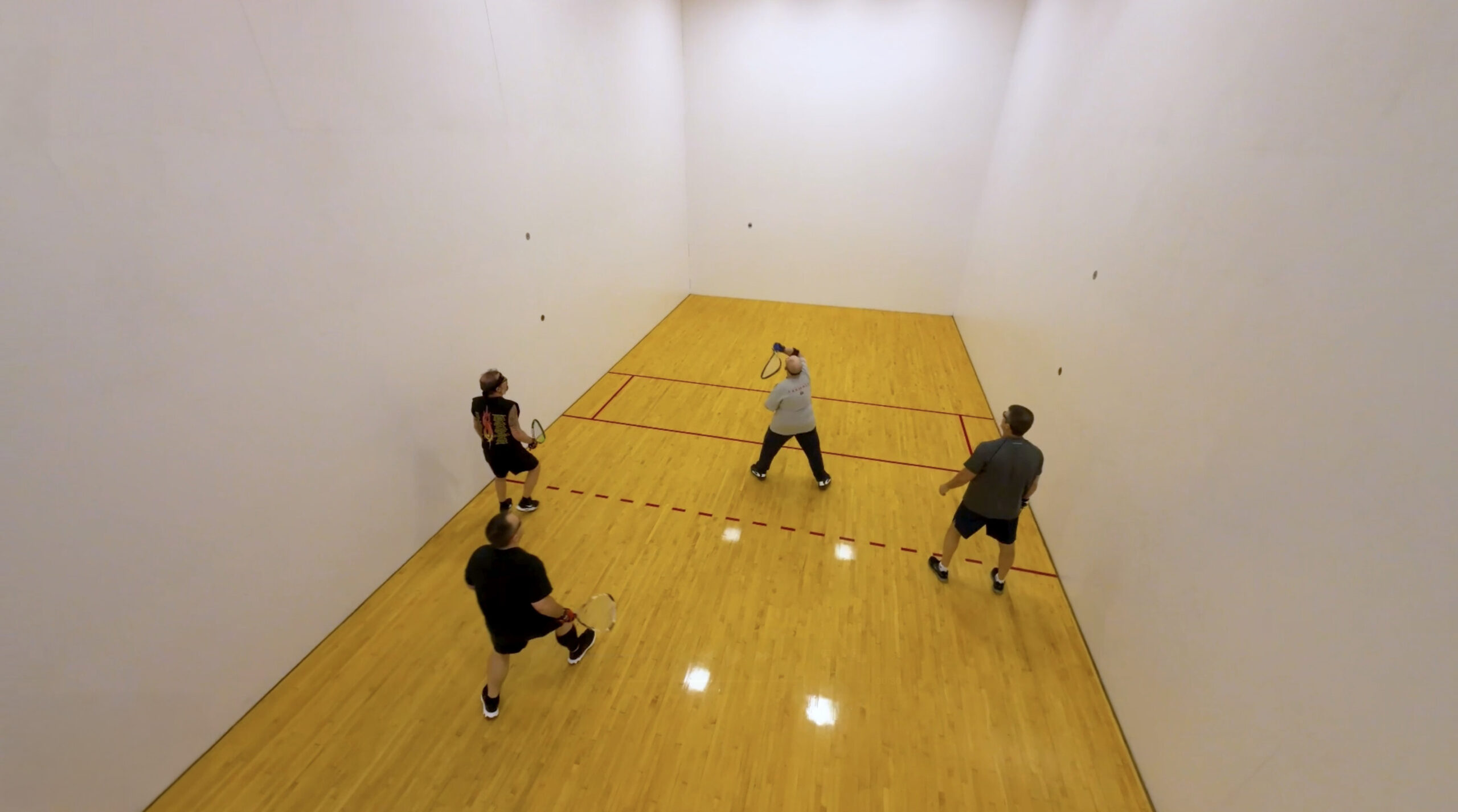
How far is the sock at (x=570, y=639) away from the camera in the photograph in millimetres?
2758

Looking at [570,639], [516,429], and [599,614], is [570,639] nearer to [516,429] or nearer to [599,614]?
[599,614]

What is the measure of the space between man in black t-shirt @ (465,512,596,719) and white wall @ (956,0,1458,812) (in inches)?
97.1

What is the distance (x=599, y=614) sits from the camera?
281cm

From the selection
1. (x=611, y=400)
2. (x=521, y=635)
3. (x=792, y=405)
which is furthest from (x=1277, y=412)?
(x=611, y=400)

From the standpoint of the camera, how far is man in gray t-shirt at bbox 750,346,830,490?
3.72 metres

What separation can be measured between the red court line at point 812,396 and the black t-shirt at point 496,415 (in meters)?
1.83

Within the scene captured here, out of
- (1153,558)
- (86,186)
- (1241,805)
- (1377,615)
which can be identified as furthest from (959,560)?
(86,186)

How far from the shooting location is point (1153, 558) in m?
2.43

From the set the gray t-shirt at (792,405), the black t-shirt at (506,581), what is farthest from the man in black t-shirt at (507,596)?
the gray t-shirt at (792,405)

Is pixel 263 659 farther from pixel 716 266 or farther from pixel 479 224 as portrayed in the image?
pixel 716 266

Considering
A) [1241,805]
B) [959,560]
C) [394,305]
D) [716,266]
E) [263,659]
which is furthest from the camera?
[716,266]

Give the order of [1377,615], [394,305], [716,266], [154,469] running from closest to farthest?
[1377,615], [154,469], [394,305], [716,266]

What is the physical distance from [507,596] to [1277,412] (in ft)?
9.17

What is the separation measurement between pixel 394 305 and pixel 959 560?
11.9ft
